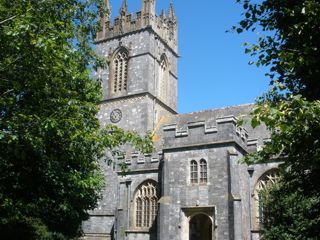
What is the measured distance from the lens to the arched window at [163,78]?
36.7m

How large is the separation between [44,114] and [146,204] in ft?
56.3

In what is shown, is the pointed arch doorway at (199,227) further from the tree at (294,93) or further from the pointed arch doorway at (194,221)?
the tree at (294,93)

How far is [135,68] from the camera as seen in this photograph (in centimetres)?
3516

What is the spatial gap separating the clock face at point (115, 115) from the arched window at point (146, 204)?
8.68 m

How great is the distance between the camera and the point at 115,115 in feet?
112

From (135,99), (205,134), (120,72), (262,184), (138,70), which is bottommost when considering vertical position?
(262,184)

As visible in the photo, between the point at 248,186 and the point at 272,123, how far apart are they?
1784cm

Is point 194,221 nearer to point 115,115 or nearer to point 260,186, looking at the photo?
point 260,186

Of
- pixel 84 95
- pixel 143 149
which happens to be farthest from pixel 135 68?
pixel 143 149

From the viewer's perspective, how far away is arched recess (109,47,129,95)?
35.4m

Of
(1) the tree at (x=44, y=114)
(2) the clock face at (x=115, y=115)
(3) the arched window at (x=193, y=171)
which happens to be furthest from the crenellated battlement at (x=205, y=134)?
(2) the clock face at (x=115, y=115)

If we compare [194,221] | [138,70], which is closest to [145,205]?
[194,221]

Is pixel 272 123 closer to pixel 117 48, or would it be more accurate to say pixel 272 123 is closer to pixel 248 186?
pixel 248 186

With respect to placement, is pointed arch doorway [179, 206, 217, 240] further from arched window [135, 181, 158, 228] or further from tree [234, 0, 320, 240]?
tree [234, 0, 320, 240]
